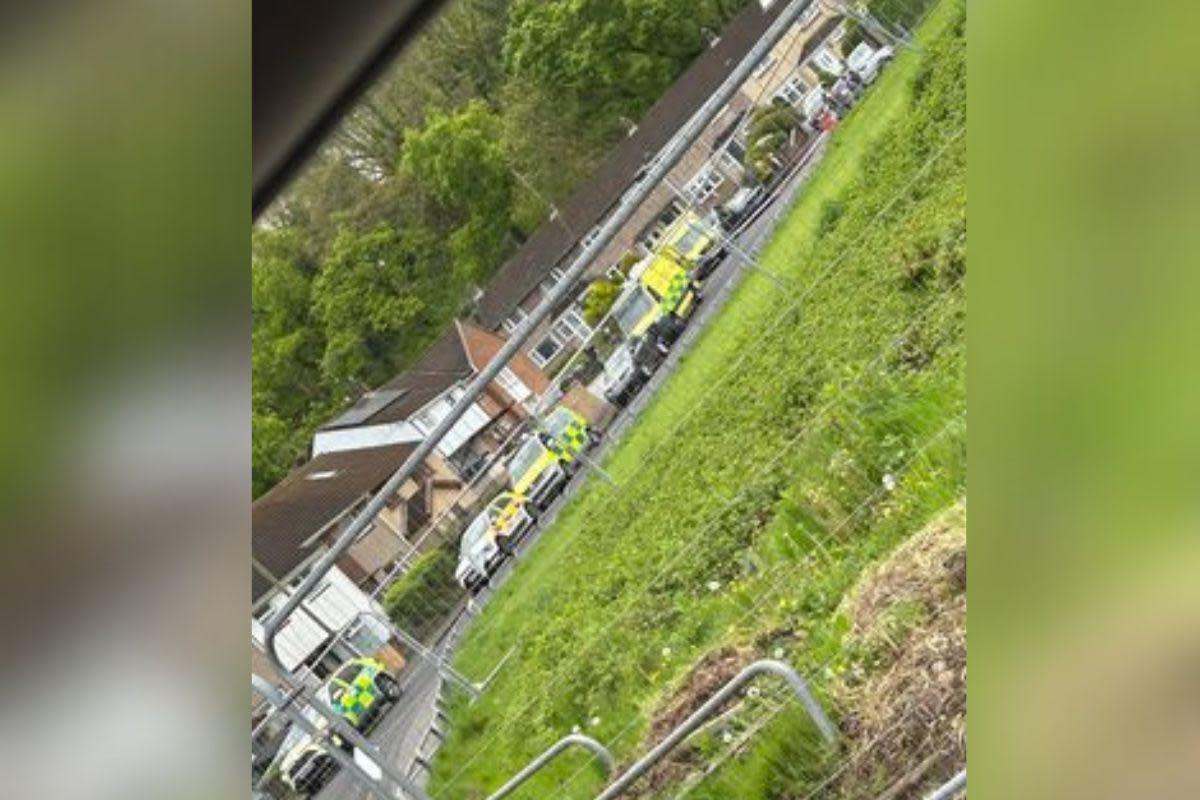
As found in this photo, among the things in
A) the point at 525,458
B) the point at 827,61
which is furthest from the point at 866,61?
the point at 525,458

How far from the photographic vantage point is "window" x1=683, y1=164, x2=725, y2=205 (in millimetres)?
1565

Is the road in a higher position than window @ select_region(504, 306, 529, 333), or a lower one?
lower

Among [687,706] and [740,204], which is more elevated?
[740,204]

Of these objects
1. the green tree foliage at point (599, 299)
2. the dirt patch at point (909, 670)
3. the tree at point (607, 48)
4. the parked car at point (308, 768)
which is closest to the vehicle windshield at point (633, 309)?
the green tree foliage at point (599, 299)

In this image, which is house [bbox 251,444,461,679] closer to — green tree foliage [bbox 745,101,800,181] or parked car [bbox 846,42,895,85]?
green tree foliage [bbox 745,101,800,181]

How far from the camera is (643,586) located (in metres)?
1.59

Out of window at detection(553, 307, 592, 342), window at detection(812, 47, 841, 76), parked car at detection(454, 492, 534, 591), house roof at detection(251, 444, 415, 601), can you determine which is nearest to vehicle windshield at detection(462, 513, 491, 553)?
parked car at detection(454, 492, 534, 591)

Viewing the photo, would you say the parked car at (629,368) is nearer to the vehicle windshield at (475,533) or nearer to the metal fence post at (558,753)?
the vehicle windshield at (475,533)

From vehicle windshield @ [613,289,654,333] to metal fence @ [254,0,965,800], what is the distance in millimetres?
51

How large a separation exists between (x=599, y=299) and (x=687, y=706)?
0.44m

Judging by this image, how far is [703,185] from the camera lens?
5.17 ft

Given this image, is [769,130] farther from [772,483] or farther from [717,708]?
[717,708]
